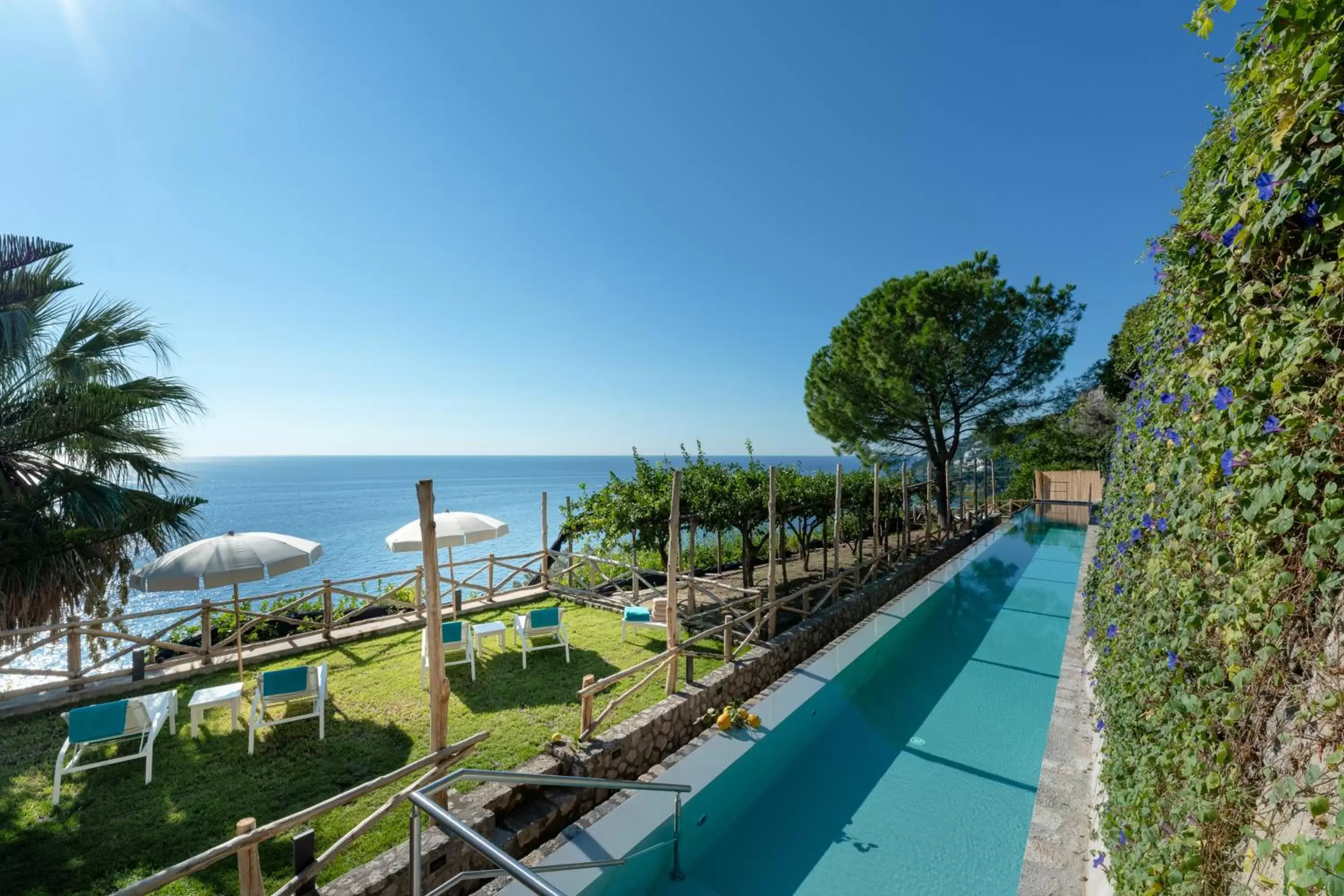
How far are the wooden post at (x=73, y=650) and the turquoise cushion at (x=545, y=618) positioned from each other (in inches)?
217

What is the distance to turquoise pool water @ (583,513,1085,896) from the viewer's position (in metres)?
4.45

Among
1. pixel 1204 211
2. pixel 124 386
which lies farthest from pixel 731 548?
pixel 1204 211

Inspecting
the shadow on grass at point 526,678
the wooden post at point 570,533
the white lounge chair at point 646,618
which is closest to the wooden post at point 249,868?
the shadow on grass at point 526,678

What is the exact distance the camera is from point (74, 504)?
20.4 feet

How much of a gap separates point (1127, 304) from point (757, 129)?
731 inches

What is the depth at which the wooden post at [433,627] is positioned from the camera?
172 inches

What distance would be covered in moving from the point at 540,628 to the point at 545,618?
0.15 meters

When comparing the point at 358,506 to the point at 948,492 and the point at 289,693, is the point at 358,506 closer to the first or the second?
the point at 948,492

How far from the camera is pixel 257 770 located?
5.08m

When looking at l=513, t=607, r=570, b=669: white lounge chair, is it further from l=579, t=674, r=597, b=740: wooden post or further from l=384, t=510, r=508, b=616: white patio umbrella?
l=579, t=674, r=597, b=740: wooden post

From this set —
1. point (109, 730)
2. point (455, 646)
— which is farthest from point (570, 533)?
point (109, 730)

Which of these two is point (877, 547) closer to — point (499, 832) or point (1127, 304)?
point (499, 832)

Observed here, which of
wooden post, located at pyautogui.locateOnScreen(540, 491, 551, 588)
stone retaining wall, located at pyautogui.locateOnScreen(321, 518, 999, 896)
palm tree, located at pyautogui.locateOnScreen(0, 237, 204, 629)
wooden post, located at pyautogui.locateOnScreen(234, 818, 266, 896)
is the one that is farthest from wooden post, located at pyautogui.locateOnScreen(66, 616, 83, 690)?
wooden post, located at pyautogui.locateOnScreen(540, 491, 551, 588)

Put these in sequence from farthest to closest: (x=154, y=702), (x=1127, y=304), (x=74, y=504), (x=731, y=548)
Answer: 1. (x=1127, y=304)
2. (x=731, y=548)
3. (x=74, y=504)
4. (x=154, y=702)
